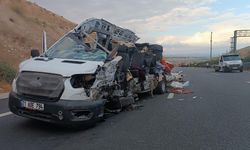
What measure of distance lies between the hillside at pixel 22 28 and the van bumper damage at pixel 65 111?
68.9 feet

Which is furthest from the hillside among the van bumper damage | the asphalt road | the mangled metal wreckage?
the van bumper damage

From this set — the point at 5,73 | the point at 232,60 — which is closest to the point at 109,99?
the point at 5,73

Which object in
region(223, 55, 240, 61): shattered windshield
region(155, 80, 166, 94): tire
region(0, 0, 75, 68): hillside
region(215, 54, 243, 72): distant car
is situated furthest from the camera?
region(223, 55, 240, 61): shattered windshield

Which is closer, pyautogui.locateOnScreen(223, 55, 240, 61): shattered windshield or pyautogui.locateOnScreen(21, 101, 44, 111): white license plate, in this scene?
pyautogui.locateOnScreen(21, 101, 44, 111): white license plate

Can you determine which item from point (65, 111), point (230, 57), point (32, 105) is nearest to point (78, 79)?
point (65, 111)

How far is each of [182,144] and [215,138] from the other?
33.3 inches

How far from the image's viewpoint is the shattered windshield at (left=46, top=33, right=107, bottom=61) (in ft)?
32.0

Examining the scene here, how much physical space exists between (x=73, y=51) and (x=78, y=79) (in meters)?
1.65

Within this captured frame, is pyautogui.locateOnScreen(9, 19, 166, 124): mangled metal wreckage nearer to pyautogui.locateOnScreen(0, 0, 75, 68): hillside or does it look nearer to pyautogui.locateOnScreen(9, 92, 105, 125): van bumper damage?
pyautogui.locateOnScreen(9, 92, 105, 125): van bumper damage

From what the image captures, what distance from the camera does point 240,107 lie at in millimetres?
12070

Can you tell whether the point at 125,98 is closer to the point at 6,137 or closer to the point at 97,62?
the point at 97,62

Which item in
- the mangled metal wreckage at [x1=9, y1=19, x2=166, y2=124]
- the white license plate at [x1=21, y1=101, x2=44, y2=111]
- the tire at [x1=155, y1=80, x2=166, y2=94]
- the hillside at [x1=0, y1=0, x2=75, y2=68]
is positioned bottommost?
the tire at [x1=155, y1=80, x2=166, y2=94]

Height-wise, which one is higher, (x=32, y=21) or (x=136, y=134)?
(x=32, y=21)

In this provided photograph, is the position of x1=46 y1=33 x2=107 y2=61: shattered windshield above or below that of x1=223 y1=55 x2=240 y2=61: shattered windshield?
above
